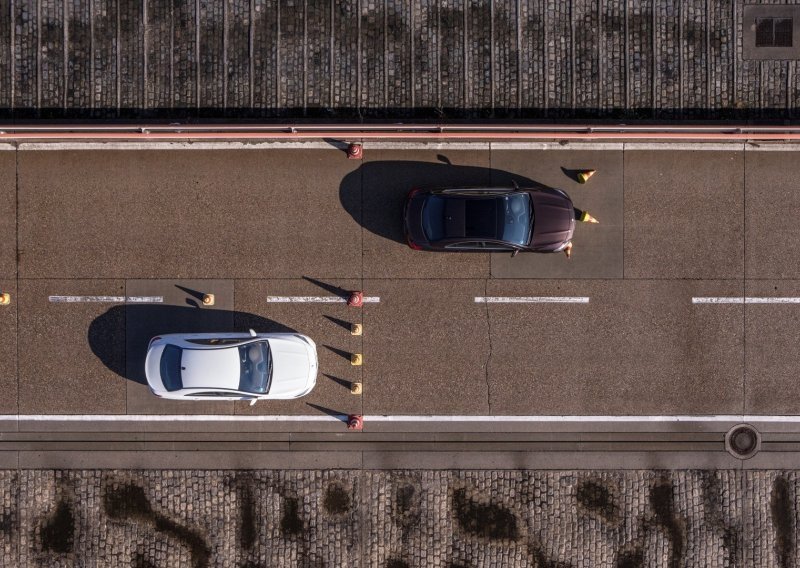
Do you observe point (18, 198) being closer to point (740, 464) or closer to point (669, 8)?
point (669, 8)

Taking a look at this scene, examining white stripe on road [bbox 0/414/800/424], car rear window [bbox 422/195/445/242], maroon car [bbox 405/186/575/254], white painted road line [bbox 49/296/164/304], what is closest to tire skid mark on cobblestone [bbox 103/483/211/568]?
white stripe on road [bbox 0/414/800/424]

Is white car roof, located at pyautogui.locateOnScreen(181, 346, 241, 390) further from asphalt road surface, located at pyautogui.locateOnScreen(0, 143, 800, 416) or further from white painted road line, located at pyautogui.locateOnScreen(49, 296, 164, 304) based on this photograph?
white painted road line, located at pyautogui.locateOnScreen(49, 296, 164, 304)

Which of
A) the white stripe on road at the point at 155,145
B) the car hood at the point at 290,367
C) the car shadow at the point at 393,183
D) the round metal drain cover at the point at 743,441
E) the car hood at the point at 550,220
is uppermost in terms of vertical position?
the white stripe on road at the point at 155,145

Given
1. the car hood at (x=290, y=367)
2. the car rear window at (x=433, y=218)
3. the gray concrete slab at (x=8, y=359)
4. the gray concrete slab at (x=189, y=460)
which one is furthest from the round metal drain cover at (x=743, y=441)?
the gray concrete slab at (x=8, y=359)

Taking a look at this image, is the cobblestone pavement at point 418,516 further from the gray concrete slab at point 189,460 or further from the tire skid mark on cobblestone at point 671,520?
the gray concrete slab at point 189,460

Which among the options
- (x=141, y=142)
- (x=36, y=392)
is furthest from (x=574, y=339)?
(x=36, y=392)

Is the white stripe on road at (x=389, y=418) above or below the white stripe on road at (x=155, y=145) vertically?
below
